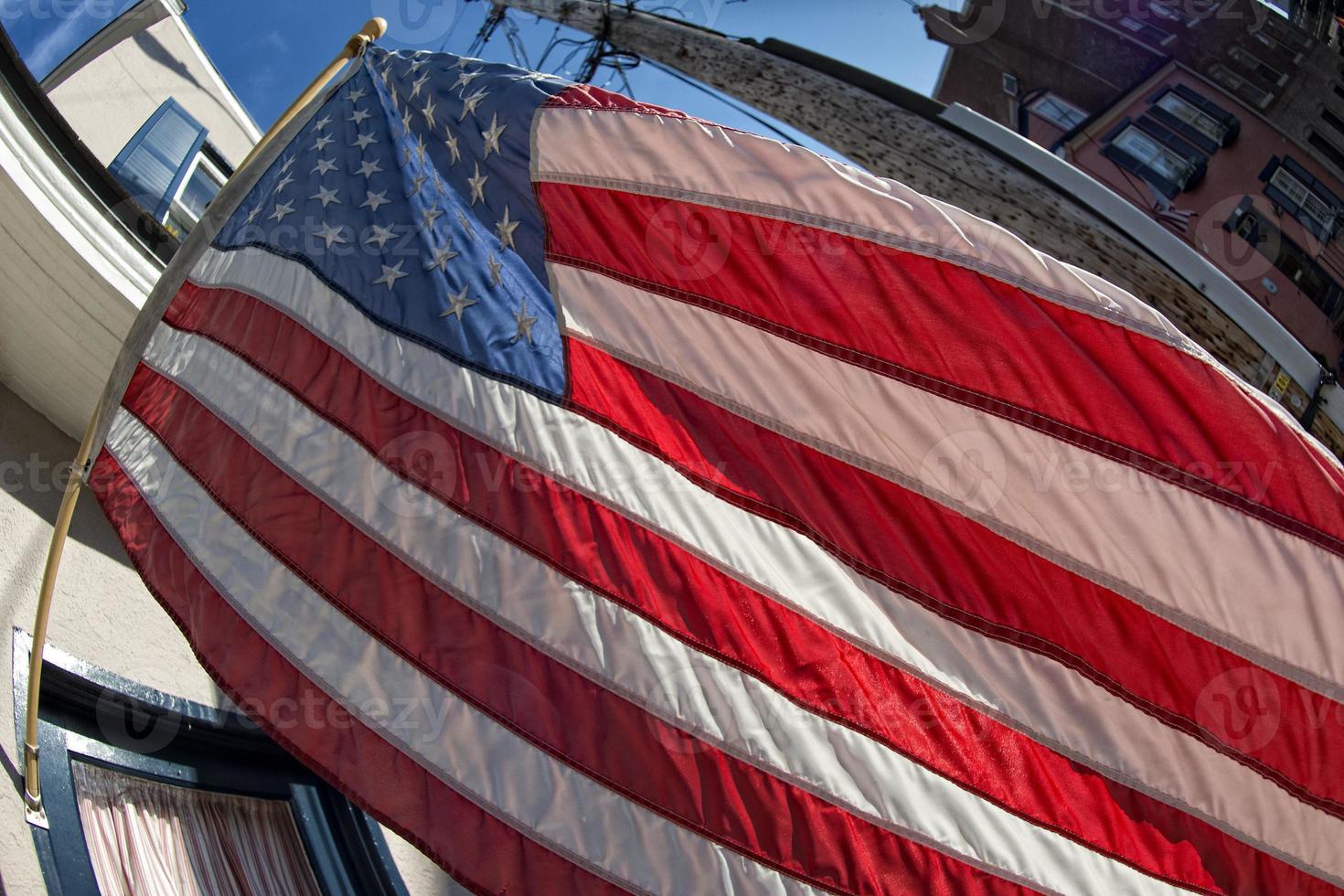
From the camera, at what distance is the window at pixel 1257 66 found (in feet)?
17.7

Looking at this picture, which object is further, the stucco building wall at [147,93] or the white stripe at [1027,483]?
the stucco building wall at [147,93]

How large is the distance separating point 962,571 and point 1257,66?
4.40 metres

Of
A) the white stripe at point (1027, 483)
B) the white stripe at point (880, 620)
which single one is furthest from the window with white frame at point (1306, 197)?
the white stripe at point (880, 620)

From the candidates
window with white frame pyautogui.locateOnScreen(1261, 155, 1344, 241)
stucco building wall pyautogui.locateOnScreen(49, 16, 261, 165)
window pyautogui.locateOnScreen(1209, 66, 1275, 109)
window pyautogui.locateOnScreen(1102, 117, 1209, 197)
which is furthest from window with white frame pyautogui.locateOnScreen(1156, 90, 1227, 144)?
stucco building wall pyautogui.locateOnScreen(49, 16, 261, 165)

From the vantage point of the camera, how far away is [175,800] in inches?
158

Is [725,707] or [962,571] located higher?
[962,571]

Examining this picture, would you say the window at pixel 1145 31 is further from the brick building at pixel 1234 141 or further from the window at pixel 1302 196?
the window at pixel 1302 196

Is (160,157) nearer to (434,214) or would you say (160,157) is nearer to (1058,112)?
(434,214)

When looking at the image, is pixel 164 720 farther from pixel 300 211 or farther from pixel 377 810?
pixel 300 211

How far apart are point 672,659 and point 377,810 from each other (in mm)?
973

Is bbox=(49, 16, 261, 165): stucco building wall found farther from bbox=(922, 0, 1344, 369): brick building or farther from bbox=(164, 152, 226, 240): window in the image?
bbox=(922, 0, 1344, 369): brick building

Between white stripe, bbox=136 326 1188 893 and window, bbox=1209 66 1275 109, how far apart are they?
4.69 m

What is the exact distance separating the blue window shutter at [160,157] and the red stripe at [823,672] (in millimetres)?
4387

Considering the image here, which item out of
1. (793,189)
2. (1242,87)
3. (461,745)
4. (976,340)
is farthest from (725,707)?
(1242,87)
